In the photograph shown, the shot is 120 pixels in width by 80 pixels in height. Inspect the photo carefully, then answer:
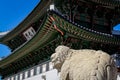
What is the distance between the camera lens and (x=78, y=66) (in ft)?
17.8

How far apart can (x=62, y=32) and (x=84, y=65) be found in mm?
14525

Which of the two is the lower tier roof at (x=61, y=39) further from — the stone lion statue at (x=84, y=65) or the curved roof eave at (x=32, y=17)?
the stone lion statue at (x=84, y=65)

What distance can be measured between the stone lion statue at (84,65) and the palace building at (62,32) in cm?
1354


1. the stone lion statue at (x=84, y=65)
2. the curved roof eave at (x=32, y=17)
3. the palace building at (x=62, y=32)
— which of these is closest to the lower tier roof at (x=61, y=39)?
the palace building at (x=62, y=32)

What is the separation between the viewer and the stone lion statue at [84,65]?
17.0 feet

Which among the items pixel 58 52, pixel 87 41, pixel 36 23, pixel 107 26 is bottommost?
pixel 58 52

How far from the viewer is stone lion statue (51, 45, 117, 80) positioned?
17.0 feet

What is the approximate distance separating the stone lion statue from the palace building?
13543mm

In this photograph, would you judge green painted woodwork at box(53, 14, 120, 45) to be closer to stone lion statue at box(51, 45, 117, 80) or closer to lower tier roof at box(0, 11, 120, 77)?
lower tier roof at box(0, 11, 120, 77)

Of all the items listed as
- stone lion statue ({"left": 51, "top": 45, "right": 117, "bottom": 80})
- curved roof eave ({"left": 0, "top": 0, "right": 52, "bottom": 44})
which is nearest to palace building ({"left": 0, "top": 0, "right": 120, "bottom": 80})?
curved roof eave ({"left": 0, "top": 0, "right": 52, "bottom": 44})

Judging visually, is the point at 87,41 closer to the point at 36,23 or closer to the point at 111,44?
the point at 111,44

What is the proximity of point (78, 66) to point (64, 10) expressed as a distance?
1688 centimetres

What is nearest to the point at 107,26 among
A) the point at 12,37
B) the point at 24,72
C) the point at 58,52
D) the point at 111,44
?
the point at 111,44

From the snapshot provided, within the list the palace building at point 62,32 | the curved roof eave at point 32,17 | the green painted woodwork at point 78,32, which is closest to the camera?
the green painted woodwork at point 78,32
